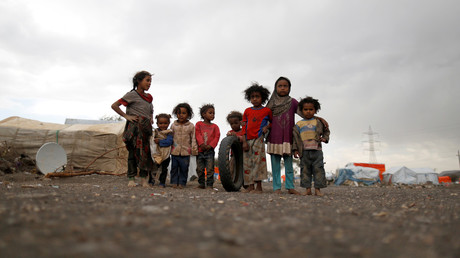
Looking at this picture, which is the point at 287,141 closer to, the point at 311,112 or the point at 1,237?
the point at 311,112

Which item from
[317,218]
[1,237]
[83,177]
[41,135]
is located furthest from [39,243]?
[41,135]

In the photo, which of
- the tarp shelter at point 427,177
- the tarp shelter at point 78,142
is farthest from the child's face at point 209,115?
the tarp shelter at point 427,177

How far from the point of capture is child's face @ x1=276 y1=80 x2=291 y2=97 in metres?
5.57

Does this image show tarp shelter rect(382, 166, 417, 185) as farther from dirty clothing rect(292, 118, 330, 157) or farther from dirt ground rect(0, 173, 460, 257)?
dirt ground rect(0, 173, 460, 257)

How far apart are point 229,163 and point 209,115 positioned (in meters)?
1.70

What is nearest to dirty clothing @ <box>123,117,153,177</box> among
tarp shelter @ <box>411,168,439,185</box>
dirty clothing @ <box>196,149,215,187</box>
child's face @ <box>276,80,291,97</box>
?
dirty clothing @ <box>196,149,215,187</box>

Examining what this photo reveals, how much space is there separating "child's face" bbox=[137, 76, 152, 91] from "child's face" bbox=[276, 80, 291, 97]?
2350 millimetres

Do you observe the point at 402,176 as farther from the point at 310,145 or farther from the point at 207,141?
the point at 310,145

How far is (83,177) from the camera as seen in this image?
9398 millimetres

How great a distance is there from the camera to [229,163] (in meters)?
5.41

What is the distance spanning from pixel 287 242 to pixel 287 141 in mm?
3950

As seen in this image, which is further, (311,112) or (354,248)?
(311,112)

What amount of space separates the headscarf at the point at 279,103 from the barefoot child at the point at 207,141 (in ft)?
5.13

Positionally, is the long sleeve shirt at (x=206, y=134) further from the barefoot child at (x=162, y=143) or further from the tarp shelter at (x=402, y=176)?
the tarp shelter at (x=402, y=176)
